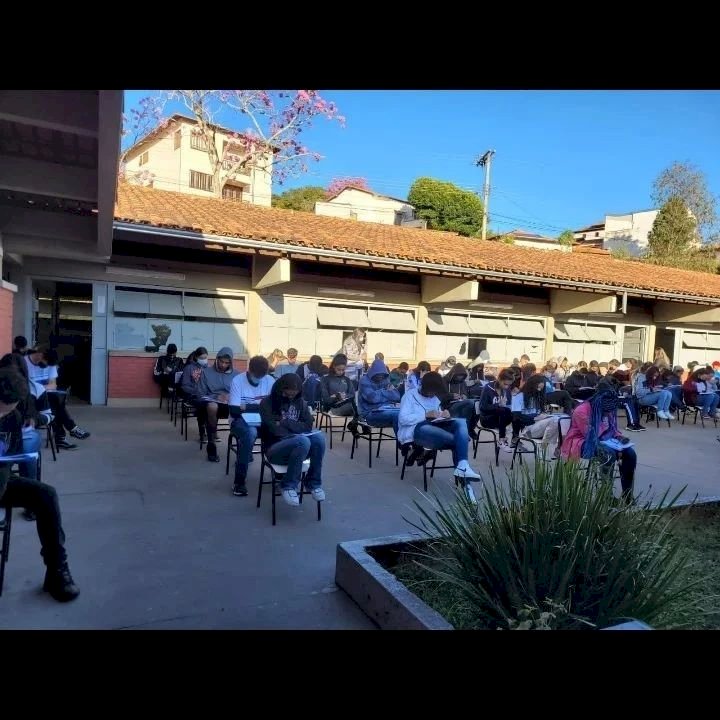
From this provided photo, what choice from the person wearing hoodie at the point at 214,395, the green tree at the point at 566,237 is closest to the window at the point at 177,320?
the person wearing hoodie at the point at 214,395

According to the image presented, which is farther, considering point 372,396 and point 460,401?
point 460,401

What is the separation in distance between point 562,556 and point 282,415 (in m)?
2.81

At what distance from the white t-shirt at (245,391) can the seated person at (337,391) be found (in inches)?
78.0

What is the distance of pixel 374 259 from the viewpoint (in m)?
11.7

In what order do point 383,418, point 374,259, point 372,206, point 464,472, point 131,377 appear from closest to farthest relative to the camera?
point 464,472 < point 383,418 < point 131,377 < point 374,259 < point 372,206

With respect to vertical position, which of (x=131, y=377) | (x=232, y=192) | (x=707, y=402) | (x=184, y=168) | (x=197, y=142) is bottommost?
(x=707, y=402)

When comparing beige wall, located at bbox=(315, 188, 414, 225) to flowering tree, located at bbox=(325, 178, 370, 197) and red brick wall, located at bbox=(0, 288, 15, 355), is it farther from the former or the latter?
red brick wall, located at bbox=(0, 288, 15, 355)

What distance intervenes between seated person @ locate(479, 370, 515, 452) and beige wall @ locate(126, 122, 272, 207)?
23561 millimetres

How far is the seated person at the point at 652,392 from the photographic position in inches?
464

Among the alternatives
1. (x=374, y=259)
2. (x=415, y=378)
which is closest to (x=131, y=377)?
(x=374, y=259)

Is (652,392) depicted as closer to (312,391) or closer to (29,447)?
(312,391)
